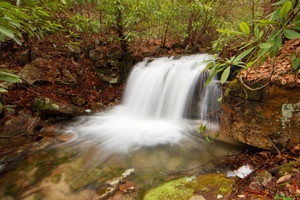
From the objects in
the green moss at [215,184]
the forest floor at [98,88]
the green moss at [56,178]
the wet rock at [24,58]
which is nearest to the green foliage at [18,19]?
the forest floor at [98,88]

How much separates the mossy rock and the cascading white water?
5.02ft

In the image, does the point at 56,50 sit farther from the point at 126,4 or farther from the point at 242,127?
the point at 242,127

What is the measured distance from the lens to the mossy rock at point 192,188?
176 cm

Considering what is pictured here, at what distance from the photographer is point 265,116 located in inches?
87.1

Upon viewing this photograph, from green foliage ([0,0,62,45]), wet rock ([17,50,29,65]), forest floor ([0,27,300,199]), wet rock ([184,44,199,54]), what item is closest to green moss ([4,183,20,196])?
forest floor ([0,27,300,199])

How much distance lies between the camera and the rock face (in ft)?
6.61

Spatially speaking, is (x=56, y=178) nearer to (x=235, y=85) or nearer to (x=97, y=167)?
(x=97, y=167)

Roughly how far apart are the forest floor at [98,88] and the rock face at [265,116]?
138 millimetres

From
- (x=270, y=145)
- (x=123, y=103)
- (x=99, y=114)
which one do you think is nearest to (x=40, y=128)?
(x=99, y=114)

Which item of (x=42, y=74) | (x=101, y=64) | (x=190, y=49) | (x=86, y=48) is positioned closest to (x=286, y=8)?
(x=42, y=74)

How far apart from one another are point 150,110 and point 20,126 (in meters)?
3.97

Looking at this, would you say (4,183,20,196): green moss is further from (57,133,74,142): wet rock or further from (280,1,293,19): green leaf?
(280,1,293,19): green leaf

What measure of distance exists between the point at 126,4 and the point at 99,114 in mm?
4600

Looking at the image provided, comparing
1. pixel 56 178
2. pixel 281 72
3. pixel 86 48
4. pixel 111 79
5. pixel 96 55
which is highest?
pixel 86 48
